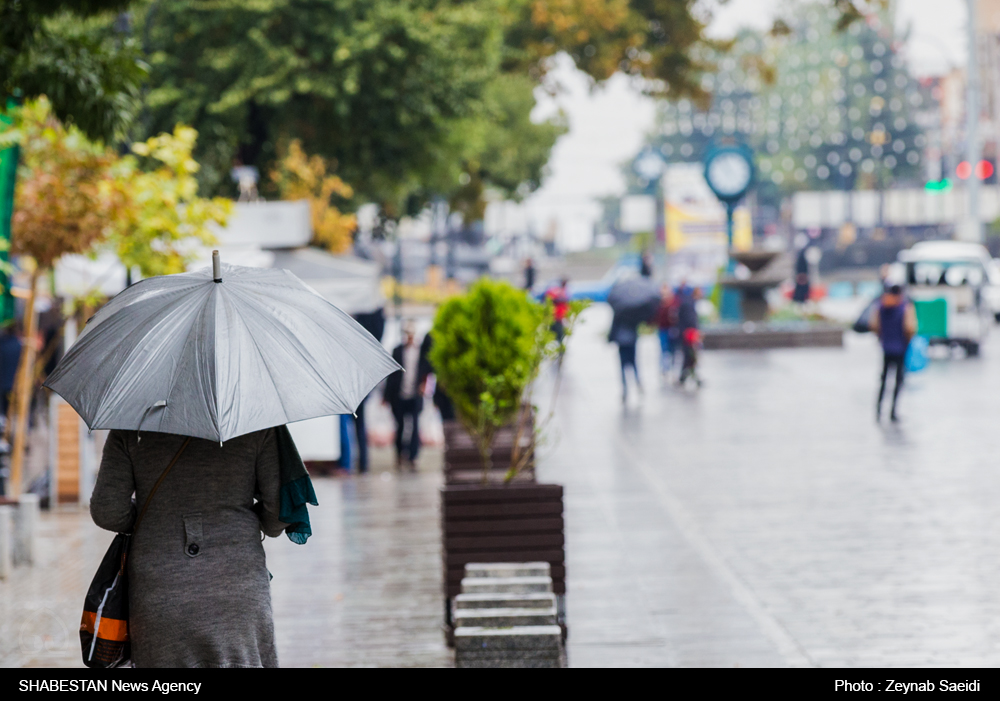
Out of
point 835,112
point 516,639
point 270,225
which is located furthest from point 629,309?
point 835,112

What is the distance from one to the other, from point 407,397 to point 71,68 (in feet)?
26.5

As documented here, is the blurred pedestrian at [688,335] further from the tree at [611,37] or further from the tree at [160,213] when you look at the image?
the tree at [160,213]

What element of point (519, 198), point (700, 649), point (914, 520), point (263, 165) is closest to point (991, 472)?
point (914, 520)

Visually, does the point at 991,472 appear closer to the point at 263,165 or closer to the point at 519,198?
the point at 263,165

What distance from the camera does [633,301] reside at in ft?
65.0

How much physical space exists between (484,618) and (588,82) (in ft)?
71.1

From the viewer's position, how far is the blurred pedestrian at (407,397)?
14812 mm

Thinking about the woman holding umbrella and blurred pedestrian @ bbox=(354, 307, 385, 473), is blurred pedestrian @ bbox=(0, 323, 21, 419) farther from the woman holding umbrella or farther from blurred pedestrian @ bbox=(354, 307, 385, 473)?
the woman holding umbrella

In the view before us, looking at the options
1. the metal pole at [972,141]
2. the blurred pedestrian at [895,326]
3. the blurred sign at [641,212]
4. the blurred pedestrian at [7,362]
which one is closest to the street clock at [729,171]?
the metal pole at [972,141]

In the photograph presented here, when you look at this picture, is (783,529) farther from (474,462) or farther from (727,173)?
(727,173)

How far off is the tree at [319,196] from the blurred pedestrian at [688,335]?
781cm

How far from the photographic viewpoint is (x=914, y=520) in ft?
34.2

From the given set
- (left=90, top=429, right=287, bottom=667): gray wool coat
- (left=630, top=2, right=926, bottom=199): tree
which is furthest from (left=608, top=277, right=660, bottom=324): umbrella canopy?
(left=630, top=2, right=926, bottom=199): tree
